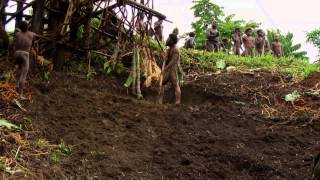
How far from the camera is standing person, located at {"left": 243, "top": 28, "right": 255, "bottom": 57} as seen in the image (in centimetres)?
1998

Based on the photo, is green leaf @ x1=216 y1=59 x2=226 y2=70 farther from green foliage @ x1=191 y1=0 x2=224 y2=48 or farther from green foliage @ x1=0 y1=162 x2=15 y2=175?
green foliage @ x1=191 y1=0 x2=224 y2=48

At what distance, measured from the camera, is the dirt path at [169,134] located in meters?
8.16

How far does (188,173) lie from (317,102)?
15.4 ft

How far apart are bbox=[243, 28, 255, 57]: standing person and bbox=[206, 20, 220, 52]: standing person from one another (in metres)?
1.15

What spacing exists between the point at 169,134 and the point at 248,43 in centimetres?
1110

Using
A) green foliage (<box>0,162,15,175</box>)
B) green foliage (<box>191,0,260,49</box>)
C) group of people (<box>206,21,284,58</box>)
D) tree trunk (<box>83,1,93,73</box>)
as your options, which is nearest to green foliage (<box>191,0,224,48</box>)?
green foliage (<box>191,0,260,49</box>)

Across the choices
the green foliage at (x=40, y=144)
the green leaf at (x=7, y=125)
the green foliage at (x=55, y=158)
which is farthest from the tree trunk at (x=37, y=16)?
the green foliage at (x=55, y=158)

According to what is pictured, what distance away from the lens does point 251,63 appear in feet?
52.3

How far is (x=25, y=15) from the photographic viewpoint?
12578 mm

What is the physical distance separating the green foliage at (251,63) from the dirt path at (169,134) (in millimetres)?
2438

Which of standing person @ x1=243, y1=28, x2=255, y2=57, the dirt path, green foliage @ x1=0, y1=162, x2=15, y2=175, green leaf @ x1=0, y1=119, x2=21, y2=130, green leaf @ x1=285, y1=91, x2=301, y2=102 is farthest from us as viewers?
standing person @ x1=243, y1=28, x2=255, y2=57

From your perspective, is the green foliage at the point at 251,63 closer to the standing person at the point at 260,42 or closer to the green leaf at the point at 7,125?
the standing person at the point at 260,42

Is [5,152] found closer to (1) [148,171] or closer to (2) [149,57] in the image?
(1) [148,171]

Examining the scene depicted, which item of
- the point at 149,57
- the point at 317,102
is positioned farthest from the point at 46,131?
the point at 317,102
